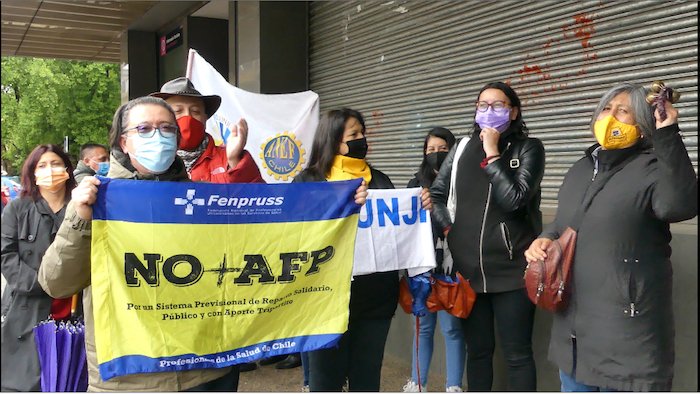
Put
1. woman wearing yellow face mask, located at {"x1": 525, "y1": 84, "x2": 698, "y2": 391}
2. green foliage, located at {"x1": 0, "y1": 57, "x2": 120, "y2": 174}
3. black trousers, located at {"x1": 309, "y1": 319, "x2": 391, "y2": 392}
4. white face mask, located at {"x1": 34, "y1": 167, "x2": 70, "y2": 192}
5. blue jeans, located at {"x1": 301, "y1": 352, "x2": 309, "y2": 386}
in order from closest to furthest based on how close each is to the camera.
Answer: woman wearing yellow face mask, located at {"x1": 525, "y1": 84, "x2": 698, "y2": 391}
black trousers, located at {"x1": 309, "y1": 319, "x2": 391, "y2": 392}
white face mask, located at {"x1": 34, "y1": 167, "x2": 70, "y2": 192}
blue jeans, located at {"x1": 301, "y1": 352, "x2": 309, "y2": 386}
green foliage, located at {"x1": 0, "y1": 57, "x2": 120, "y2": 174}

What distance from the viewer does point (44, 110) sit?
264 inches

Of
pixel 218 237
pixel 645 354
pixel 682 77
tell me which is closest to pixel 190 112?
pixel 218 237

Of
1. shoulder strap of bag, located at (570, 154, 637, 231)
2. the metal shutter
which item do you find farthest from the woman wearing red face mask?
the metal shutter

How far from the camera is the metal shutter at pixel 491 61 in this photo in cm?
447

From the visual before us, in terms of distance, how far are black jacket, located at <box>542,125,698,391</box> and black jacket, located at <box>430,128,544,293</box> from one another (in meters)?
0.72

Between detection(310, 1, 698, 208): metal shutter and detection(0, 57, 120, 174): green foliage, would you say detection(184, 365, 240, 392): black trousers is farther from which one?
detection(310, 1, 698, 208): metal shutter

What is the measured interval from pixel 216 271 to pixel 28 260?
1811 millimetres

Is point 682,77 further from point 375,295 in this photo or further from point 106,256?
point 106,256

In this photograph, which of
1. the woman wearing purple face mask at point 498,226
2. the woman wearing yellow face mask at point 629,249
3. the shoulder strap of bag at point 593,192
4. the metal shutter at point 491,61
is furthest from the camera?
the metal shutter at point 491,61

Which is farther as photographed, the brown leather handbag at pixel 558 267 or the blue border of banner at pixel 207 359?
the brown leather handbag at pixel 558 267

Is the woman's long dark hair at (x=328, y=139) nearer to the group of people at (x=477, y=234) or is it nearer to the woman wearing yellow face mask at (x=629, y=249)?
the group of people at (x=477, y=234)

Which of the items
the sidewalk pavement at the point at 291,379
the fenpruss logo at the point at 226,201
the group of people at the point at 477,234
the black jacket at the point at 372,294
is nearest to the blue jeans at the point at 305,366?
the group of people at the point at 477,234

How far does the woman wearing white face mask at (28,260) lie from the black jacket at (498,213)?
244cm

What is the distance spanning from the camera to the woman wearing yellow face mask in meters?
2.63
